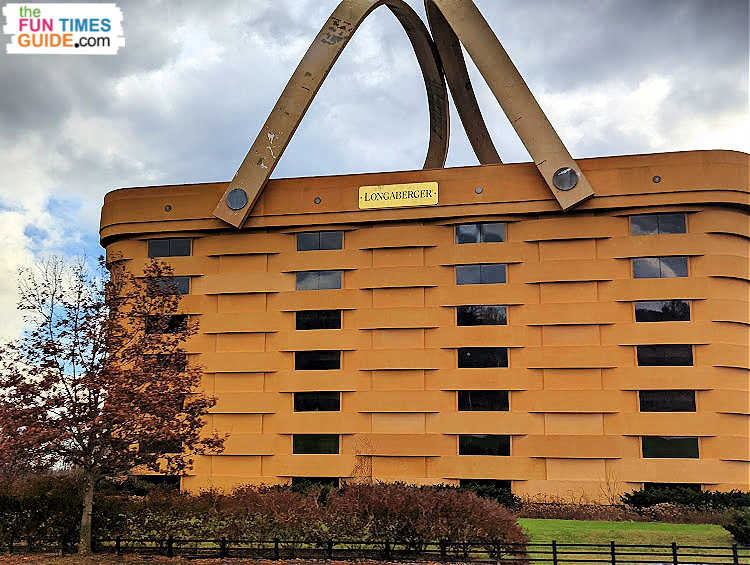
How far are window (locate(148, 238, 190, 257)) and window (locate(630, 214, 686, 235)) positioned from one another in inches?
884

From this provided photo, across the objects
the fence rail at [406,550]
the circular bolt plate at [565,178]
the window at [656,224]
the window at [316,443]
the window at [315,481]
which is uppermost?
the circular bolt plate at [565,178]

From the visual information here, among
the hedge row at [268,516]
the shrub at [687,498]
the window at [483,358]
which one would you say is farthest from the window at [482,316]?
the hedge row at [268,516]

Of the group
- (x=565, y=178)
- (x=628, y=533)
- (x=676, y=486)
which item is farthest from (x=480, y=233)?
(x=628, y=533)

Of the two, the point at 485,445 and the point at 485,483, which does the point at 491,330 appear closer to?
the point at 485,445

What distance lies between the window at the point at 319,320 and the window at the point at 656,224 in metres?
14.6

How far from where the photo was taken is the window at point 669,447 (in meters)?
31.2

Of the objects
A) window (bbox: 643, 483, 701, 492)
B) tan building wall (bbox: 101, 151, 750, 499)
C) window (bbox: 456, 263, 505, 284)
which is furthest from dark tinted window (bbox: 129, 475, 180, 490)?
window (bbox: 643, 483, 701, 492)

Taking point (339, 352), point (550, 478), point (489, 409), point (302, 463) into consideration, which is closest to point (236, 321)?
point (339, 352)

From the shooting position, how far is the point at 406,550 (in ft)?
68.9

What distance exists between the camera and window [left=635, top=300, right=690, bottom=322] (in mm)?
32406

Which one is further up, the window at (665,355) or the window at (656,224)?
the window at (656,224)

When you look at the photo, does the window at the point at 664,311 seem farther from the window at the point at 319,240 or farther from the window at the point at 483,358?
the window at the point at 319,240

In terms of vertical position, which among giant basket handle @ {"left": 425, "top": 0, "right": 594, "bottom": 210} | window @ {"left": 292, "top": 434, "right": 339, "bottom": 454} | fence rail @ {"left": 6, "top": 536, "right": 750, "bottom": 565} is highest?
giant basket handle @ {"left": 425, "top": 0, "right": 594, "bottom": 210}

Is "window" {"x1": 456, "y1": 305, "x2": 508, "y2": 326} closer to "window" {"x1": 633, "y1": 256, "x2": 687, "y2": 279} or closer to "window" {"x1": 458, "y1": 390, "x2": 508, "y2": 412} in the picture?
"window" {"x1": 458, "y1": 390, "x2": 508, "y2": 412}
